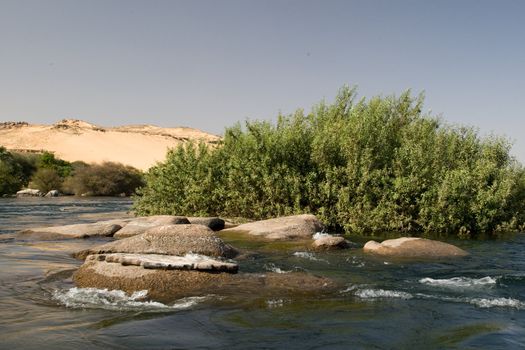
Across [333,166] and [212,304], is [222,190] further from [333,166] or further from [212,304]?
[212,304]

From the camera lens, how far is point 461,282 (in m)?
10.5

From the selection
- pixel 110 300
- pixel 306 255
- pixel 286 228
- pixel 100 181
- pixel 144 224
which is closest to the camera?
Result: pixel 110 300

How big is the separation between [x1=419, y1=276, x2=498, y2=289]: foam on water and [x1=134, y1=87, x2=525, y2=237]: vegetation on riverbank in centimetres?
906

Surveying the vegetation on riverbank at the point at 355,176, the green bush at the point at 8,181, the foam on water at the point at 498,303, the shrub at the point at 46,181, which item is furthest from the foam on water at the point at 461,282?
the shrub at the point at 46,181

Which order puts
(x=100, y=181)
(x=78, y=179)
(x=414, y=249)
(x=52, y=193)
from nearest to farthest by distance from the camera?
1. (x=414, y=249)
2. (x=52, y=193)
3. (x=78, y=179)
4. (x=100, y=181)

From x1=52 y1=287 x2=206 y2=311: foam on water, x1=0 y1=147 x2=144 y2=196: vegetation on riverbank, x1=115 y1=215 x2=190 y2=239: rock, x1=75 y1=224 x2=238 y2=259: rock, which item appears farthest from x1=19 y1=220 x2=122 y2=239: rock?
x1=0 y1=147 x2=144 y2=196: vegetation on riverbank

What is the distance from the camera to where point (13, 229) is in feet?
69.1

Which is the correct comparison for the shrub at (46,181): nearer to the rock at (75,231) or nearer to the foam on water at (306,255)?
the rock at (75,231)

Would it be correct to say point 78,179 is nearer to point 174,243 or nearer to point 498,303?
point 174,243

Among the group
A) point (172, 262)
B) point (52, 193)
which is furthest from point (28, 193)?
point (172, 262)

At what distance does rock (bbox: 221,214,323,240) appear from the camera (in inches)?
667

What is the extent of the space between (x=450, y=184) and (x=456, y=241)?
8.33 ft

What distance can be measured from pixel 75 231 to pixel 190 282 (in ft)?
35.3

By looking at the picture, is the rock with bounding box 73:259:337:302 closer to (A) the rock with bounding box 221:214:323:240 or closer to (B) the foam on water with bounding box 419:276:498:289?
(B) the foam on water with bounding box 419:276:498:289
